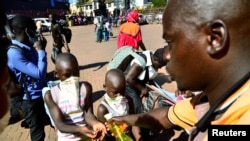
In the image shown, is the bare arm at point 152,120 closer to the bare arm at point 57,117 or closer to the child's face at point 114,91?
the bare arm at point 57,117

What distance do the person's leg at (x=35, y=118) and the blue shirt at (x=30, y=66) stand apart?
0.09 metres

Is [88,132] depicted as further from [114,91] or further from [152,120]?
[114,91]

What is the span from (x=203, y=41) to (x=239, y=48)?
139 mm

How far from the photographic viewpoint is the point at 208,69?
1.23 metres

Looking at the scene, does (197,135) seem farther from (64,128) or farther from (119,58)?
(119,58)

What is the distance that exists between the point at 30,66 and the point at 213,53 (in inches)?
96.9

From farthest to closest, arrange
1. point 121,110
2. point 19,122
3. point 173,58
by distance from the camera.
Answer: point 19,122 < point 121,110 < point 173,58

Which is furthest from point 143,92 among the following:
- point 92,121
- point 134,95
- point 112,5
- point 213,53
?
point 112,5

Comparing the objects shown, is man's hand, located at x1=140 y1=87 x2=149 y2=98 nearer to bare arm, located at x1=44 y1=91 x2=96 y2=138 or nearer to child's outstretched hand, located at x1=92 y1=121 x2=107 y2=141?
bare arm, located at x1=44 y1=91 x2=96 y2=138

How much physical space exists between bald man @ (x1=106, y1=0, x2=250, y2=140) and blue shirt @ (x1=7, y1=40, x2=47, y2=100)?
2209 mm

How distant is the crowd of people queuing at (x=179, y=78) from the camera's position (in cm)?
113

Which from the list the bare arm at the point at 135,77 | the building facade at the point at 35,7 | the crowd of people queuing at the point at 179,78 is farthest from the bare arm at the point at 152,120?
the building facade at the point at 35,7

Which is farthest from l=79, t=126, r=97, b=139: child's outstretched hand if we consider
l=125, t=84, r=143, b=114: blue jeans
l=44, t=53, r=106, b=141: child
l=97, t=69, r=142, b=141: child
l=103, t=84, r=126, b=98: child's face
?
l=125, t=84, r=143, b=114: blue jeans

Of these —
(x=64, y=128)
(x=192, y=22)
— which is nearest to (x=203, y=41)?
(x=192, y=22)
